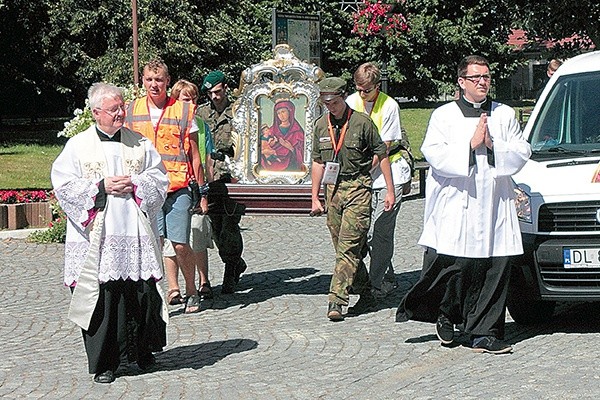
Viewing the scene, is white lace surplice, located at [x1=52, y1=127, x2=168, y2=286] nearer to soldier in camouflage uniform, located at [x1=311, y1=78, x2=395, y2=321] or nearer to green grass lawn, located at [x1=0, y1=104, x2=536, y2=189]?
soldier in camouflage uniform, located at [x1=311, y1=78, x2=395, y2=321]

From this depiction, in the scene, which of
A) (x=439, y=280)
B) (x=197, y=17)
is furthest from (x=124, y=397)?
(x=197, y=17)

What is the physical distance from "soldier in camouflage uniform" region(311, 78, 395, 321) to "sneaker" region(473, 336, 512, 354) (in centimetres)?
147

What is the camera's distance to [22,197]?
51.0 feet

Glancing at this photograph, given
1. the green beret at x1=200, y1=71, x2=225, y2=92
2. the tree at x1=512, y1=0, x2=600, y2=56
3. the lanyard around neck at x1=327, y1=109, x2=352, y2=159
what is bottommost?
the lanyard around neck at x1=327, y1=109, x2=352, y2=159

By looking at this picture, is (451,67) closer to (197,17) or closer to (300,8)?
(300,8)

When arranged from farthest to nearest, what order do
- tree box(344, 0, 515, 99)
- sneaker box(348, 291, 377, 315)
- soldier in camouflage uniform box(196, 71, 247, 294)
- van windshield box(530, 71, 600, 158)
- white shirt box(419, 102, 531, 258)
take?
tree box(344, 0, 515, 99)
soldier in camouflage uniform box(196, 71, 247, 294)
sneaker box(348, 291, 377, 315)
van windshield box(530, 71, 600, 158)
white shirt box(419, 102, 531, 258)

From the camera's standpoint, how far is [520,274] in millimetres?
8281

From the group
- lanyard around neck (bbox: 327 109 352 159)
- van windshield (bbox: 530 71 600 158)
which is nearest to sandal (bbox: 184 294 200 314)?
lanyard around neck (bbox: 327 109 352 159)

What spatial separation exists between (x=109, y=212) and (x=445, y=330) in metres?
2.55

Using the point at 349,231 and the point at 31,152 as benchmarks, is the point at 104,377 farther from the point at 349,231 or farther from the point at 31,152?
the point at 31,152

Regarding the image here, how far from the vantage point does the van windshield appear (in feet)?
29.5

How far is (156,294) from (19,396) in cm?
110

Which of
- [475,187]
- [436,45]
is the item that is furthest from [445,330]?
[436,45]

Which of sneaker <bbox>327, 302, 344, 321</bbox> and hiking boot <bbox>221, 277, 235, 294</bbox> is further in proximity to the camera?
hiking boot <bbox>221, 277, 235, 294</bbox>
